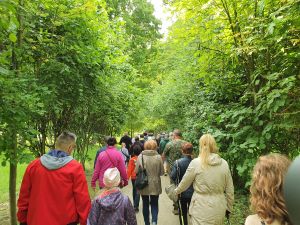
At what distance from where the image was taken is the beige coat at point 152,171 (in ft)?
22.4

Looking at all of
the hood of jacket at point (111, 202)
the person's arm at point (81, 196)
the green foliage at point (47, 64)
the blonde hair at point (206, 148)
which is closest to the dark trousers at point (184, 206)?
the blonde hair at point (206, 148)

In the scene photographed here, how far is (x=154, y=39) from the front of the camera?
96.1 ft

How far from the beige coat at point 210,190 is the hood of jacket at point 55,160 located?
1728 mm

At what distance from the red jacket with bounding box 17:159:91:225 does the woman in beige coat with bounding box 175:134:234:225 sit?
153 cm

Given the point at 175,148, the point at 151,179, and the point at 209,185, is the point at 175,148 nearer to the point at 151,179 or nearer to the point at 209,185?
the point at 151,179

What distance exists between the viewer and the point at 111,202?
12.8ft

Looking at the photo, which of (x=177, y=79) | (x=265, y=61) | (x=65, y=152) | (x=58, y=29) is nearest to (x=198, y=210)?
(x=65, y=152)

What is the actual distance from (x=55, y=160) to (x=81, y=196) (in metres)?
0.55

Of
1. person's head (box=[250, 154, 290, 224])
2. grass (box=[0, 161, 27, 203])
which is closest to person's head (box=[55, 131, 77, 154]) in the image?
person's head (box=[250, 154, 290, 224])

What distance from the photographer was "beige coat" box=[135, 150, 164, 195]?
684cm

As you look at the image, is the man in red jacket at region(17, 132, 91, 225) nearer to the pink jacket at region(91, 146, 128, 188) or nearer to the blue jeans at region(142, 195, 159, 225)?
the pink jacket at region(91, 146, 128, 188)

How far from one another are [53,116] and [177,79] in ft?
31.0

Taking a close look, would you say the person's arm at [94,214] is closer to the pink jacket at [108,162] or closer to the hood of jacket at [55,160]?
the hood of jacket at [55,160]

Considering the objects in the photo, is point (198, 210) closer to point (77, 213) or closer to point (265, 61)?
point (77, 213)
